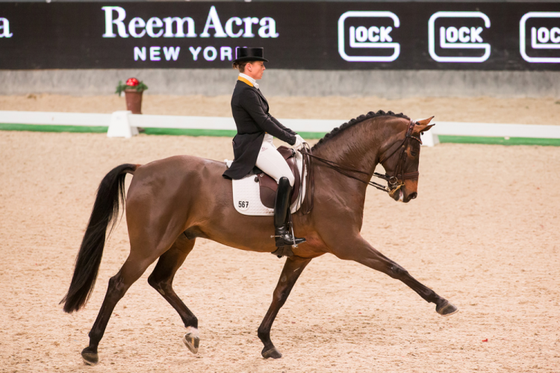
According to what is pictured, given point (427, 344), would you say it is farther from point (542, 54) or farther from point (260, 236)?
point (542, 54)

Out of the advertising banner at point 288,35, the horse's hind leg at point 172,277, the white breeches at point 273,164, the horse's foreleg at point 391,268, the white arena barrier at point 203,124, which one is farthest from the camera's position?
the advertising banner at point 288,35

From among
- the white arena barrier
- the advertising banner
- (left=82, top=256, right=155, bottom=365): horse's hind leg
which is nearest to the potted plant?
the white arena barrier

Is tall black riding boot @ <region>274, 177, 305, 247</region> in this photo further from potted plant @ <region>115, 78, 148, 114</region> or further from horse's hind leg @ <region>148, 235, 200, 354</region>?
potted plant @ <region>115, 78, 148, 114</region>

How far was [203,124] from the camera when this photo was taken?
11.9 m

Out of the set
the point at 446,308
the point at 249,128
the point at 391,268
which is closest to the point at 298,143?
the point at 249,128

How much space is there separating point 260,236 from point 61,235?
3588mm

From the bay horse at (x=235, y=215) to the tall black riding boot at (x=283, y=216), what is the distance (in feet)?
0.32

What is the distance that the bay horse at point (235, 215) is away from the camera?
172 inches

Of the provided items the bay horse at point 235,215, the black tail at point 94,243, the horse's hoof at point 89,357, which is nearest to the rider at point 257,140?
the bay horse at point 235,215

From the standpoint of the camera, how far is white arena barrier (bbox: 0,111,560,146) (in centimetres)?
1122

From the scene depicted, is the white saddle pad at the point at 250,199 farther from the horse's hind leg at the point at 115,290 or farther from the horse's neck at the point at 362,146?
the horse's hind leg at the point at 115,290

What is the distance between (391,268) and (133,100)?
9.18 m

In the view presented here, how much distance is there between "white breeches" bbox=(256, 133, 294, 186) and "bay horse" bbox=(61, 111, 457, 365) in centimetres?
24

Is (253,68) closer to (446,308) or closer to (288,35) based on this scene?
(446,308)
